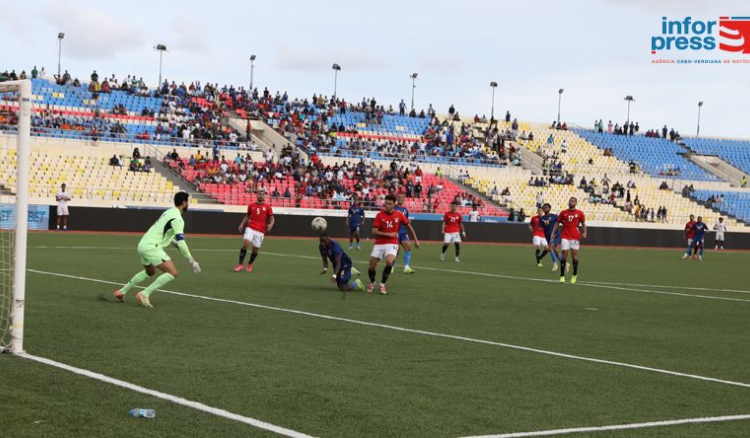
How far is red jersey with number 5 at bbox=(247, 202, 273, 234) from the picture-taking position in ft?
80.2

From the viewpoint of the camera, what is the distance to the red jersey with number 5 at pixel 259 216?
2444cm

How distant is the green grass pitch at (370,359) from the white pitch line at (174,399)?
3.9 inches

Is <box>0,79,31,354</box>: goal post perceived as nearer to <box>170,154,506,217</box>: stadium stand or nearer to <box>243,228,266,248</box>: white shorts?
<box>243,228,266,248</box>: white shorts

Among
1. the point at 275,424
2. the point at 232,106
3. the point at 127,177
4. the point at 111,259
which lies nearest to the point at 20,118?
the point at 275,424

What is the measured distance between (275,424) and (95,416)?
1328 millimetres

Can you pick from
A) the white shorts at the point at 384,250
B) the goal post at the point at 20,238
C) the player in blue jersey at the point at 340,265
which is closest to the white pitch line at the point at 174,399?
the goal post at the point at 20,238

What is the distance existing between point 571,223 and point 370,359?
15588mm

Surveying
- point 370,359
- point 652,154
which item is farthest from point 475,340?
point 652,154

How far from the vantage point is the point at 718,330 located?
15148 mm

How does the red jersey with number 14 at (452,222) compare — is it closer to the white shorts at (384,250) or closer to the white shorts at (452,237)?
the white shorts at (452,237)

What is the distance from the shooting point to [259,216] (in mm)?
24562

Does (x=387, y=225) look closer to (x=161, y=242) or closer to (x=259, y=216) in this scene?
(x=259, y=216)

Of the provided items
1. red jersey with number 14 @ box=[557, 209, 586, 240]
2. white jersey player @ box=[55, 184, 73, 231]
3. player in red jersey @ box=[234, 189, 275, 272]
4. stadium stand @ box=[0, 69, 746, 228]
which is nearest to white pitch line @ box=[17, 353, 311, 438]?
player in red jersey @ box=[234, 189, 275, 272]

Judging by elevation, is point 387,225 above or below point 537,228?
above
